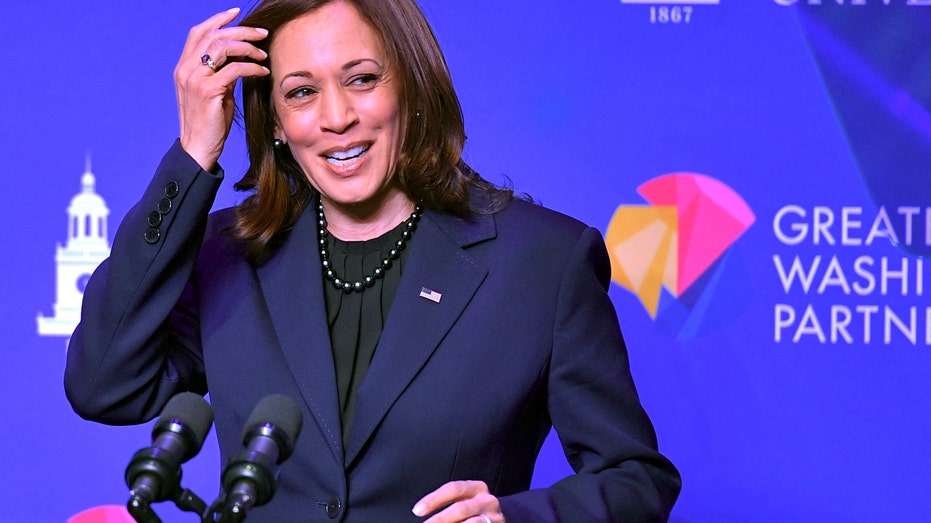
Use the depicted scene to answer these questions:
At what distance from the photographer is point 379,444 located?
2.01m

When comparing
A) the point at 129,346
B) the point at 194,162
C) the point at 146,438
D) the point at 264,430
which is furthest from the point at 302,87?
the point at 146,438

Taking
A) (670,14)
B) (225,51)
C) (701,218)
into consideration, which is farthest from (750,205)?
(225,51)

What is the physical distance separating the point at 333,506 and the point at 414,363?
0.84 ft

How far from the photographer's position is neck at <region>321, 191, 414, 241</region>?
223 cm

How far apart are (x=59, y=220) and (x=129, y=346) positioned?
1.33m

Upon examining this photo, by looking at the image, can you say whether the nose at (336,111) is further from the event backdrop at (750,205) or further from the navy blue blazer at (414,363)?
the event backdrop at (750,205)

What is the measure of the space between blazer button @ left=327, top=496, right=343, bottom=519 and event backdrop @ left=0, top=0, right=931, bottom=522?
3.96 ft

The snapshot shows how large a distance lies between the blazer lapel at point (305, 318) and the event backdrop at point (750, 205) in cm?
103

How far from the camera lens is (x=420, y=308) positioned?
209cm

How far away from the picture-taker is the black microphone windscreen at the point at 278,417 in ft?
4.43

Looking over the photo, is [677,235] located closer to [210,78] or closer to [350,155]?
[350,155]

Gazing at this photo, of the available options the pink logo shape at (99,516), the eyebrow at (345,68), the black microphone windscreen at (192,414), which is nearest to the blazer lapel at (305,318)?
the eyebrow at (345,68)

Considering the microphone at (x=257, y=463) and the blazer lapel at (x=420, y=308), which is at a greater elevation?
the blazer lapel at (x=420, y=308)

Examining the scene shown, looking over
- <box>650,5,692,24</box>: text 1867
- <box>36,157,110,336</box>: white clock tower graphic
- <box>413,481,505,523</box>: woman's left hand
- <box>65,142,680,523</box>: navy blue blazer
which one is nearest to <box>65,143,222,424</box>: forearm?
<box>65,142,680,523</box>: navy blue blazer
